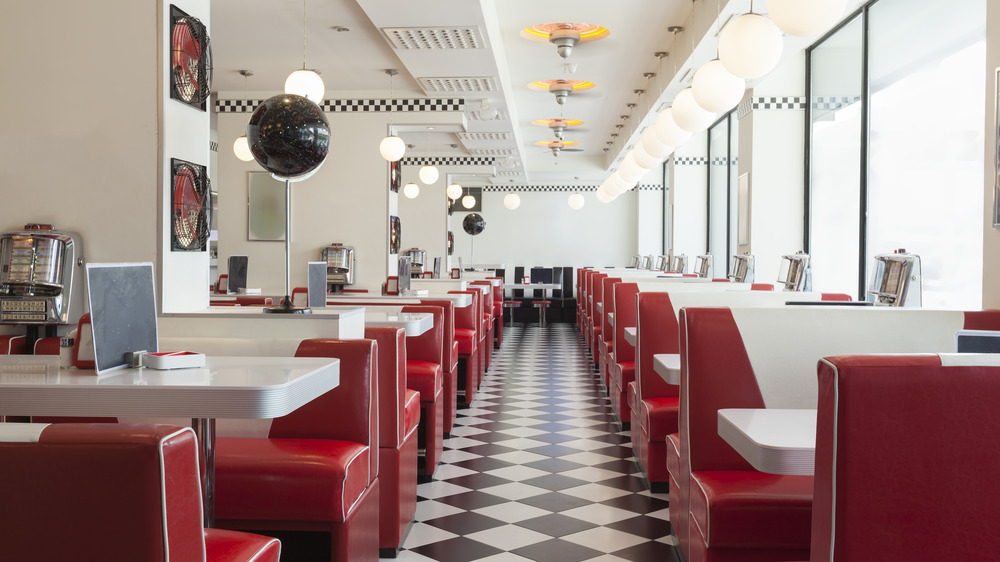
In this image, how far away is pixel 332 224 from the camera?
9.14 meters

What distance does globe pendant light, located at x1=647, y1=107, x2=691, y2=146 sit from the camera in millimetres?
5566

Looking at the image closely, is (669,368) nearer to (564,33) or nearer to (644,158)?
(644,158)

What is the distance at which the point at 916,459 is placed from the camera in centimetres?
130

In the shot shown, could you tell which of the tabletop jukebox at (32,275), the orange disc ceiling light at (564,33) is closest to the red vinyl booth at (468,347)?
the orange disc ceiling light at (564,33)

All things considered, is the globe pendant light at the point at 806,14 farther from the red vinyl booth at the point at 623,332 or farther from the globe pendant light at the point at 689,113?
the red vinyl booth at the point at 623,332

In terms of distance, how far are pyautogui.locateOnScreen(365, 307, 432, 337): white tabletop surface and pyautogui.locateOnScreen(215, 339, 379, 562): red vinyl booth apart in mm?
699

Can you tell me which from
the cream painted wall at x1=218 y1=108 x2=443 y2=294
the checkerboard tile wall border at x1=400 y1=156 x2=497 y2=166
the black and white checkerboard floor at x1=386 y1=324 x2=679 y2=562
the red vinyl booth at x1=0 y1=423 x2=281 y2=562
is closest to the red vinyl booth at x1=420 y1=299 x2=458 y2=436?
the black and white checkerboard floor at x1=386 y1=324 x2=679 y2=562

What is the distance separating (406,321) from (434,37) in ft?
11.1

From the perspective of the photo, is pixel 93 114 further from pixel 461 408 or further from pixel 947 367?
pixel 461 408

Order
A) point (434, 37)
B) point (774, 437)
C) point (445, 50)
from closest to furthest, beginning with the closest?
point (774, 437), point (434, 37), point (445, 50)

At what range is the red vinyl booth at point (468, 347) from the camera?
6259 millimetres

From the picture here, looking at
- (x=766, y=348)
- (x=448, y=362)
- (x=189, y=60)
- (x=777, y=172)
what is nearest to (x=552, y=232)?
(x=777, y=172)

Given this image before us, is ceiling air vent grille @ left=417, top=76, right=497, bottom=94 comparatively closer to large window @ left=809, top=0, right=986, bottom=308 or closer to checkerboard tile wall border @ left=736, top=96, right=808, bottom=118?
checkerboard tile wall border @ left=736, top=96, right=808, bottom=118

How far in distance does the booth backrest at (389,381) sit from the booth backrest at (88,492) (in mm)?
1951
